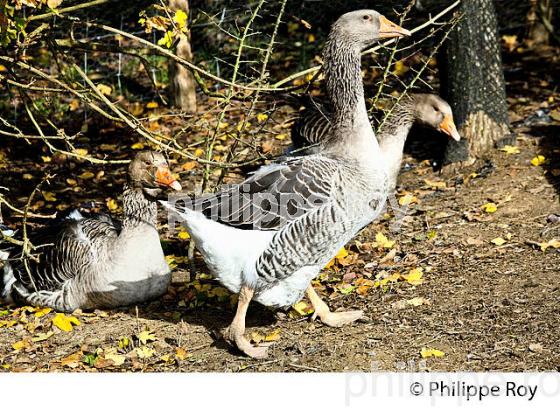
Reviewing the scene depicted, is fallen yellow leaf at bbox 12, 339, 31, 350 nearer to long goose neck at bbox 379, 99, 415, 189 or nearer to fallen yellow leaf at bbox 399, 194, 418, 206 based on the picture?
long goose neck at bbox 379, 99, 415, 189

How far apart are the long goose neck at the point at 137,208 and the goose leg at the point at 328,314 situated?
1.40 meters

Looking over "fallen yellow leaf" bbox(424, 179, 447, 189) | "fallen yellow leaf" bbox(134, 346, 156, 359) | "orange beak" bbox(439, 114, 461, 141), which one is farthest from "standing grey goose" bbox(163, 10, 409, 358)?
"fallen yellow leaf" bbox(424, 179, 447, 189)

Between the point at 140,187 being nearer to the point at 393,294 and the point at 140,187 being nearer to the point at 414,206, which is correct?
the point at 393,294

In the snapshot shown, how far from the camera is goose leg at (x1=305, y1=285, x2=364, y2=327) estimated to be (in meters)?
5.71

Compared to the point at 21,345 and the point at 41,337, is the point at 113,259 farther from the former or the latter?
the point at 21,345

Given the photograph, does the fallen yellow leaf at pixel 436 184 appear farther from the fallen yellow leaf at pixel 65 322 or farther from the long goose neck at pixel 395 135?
the fallen yellow leaf at pixel 65 322

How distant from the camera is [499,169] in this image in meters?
7.72

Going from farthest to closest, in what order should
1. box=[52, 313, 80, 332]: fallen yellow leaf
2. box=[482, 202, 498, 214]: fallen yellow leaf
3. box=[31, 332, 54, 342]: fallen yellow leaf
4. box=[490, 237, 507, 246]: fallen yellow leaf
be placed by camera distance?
box=[482, 202, 498, 214]: fallen yellow leaf < box=[490, 237, 507, 246]: fallen yellow leaf < box=[52, 313, 80, 332]: fallen yellow leaf < box=[31, 332, 54, 342]: fallen yellow leaf

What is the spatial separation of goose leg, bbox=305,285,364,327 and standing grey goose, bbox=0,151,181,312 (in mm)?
1200

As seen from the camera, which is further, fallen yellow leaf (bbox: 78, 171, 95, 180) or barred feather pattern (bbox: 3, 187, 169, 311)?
fallen yellow leaf (bbox: 78, 171, 95, 180)

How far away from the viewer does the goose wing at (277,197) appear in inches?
210

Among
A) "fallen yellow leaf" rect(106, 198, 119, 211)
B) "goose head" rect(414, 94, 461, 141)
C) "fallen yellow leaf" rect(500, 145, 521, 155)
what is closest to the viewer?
"goose head" rect(414, 94, 461, 141)

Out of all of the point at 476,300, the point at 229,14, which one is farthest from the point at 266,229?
the point at 229,14

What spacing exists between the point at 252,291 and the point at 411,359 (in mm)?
1144
